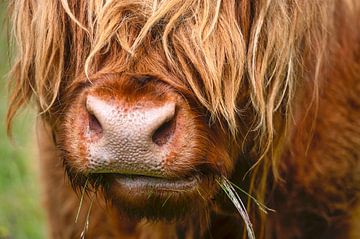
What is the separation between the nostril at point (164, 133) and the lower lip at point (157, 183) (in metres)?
0.18

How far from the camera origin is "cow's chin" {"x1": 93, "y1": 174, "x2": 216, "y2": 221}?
3639mm

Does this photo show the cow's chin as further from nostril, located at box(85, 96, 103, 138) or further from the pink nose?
nostril, located at box(85, 96, 103, 138)

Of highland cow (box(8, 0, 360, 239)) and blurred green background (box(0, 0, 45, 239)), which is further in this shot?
blurred green background (box(0, 0, 45, 239))

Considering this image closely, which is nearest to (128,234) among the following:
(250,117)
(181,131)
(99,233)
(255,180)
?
(99,233)

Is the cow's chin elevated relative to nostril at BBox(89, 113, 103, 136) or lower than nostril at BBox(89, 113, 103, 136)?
lower

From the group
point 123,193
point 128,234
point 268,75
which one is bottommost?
point 128,234

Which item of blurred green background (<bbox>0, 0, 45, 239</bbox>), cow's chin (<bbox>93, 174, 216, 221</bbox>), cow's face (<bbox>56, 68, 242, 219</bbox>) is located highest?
cow's face (<bbox>56, 68, 242, 219</bbox>)

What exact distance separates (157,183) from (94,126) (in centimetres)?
28

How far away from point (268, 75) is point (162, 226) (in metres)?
0.97

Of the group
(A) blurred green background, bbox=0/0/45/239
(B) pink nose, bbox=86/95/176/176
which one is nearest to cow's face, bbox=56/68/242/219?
(B) pink nose, bbox=86/95/176/176

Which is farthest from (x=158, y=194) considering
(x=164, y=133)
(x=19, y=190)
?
(x=19, y=190)

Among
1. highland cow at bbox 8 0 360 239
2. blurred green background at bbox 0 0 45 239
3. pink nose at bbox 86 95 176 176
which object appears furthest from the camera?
blurred green background at bbox 0 0 45 239

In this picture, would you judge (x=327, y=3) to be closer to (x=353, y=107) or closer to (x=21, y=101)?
(x=353, y=107)

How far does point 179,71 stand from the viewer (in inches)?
144
